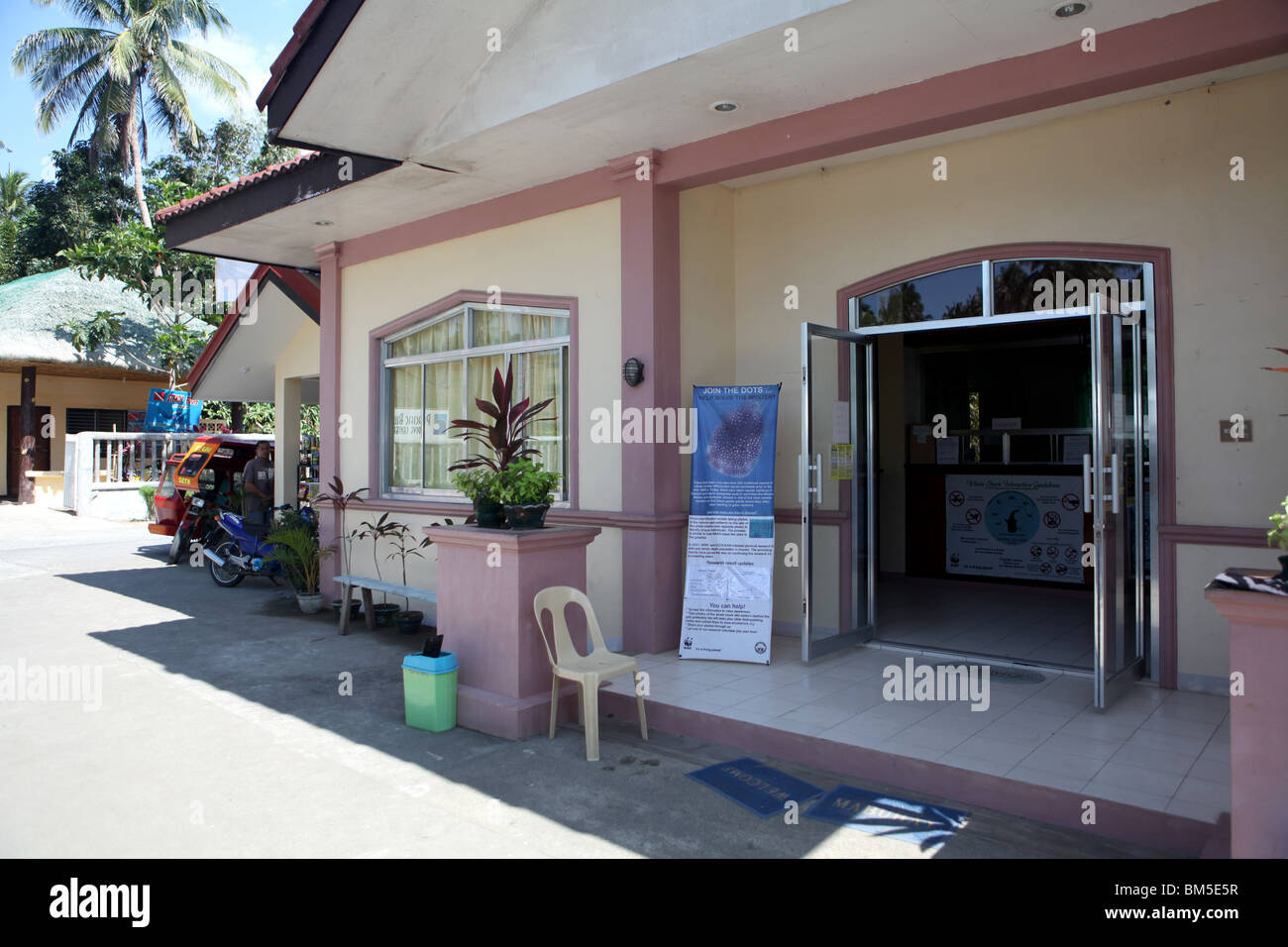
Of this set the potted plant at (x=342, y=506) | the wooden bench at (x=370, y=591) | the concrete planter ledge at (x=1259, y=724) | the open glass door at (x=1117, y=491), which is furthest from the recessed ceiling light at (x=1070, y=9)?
the potted plant at (x=342, y=506)

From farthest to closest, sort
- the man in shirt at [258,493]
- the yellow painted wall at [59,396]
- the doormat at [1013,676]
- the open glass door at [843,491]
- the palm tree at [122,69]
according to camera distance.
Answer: the palm tree at [122,69]
the yellow painted wall at [59,396]
the man in shirt at [258,493]
the open glass door at [843,491]
the doormat at [1013,676]

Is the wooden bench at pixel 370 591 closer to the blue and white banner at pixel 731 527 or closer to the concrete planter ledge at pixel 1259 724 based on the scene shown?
the blue and white banner at pixel 731 527

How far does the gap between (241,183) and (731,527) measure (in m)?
5.29

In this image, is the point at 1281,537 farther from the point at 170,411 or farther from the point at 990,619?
the point at 170,411

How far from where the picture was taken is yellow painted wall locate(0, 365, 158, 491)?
761 inches

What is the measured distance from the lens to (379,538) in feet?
27.7

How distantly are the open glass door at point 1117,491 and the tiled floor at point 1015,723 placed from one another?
0.25 m

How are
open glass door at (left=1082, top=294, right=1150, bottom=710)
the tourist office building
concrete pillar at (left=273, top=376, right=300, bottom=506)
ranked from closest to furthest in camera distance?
the tourist office building < open glass door at (left=1082, top=294, right=1150, bottom=710) < concrete pillar at (left=273, top=376, right=300, bottom=506)

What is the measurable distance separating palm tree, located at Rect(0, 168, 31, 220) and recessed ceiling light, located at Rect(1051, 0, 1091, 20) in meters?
32.9

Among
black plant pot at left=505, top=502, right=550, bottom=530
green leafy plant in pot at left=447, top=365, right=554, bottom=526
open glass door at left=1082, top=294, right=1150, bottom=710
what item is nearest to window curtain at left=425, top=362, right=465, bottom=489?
green leafy plant in pot at left=447, top=365, right=554, bottom=526

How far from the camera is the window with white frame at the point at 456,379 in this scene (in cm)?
705

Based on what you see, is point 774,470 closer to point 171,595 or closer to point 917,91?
point 917,91

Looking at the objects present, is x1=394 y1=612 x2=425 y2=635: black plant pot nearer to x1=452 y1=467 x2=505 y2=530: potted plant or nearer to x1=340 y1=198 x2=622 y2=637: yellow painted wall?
x1=340 y1=198 x2=622 y2=637: yellow painted wall

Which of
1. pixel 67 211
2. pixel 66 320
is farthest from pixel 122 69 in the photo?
pixel 66 320
